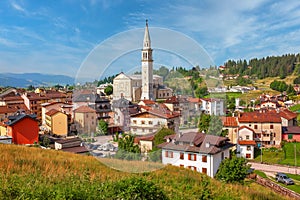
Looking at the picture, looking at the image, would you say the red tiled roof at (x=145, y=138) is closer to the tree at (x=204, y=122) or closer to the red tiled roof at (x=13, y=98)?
the tree at (x=204, y=122)

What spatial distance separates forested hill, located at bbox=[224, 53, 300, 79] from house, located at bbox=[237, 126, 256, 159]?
246ft

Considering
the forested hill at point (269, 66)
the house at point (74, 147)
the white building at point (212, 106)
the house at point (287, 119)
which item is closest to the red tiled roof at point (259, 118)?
the house at point (287, 119)

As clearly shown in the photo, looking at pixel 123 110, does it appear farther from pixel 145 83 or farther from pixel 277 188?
pixel 277 188

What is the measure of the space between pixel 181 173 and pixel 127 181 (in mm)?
3232

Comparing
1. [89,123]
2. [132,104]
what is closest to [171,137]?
[132,104]

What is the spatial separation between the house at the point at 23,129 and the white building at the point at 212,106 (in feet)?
70.6

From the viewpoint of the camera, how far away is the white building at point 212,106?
9.81 ft

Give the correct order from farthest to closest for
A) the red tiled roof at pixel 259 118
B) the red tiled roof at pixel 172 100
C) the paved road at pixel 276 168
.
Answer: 1. the red tiled roof at pixel 259 118
2. the paved road at pixel 276 168
3. the red tiled roof at pixel 172 100

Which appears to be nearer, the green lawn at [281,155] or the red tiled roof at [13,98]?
the green lawn at [281,155]

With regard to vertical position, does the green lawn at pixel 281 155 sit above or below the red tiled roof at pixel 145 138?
below

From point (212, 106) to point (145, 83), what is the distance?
0.87 metres

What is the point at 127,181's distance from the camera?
3.67 m

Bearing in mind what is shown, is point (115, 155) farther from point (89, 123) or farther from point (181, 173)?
point (181, 173)

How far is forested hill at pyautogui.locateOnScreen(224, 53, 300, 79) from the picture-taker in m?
95.3
